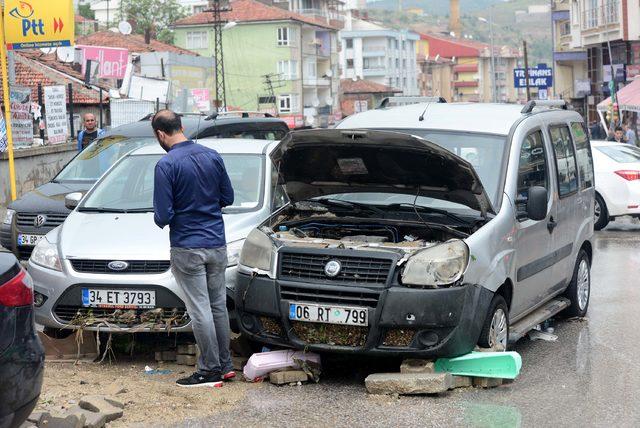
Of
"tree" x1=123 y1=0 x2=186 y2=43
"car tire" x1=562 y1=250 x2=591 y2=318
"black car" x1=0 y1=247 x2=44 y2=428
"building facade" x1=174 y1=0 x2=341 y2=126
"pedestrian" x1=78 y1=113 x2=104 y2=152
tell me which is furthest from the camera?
"tree" x1=123 y1=0 x2=186 y2=43

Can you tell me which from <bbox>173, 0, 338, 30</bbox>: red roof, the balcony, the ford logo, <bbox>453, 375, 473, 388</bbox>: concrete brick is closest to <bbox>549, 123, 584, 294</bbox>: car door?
<bbox>453, 375, 473, 388</bbox>: concrete brick

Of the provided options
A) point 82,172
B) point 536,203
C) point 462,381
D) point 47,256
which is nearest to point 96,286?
point 47,256

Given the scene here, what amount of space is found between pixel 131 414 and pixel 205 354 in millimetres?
938

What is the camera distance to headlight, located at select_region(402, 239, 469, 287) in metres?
7.26

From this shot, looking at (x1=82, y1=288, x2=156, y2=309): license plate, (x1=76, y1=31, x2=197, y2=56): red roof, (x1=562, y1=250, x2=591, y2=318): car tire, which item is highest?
(x1=76, y1=31, x2=197, y2=56): red roof

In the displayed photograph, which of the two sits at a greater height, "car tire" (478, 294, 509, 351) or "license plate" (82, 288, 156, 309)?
"license plate" (82, 288, 156, 309)

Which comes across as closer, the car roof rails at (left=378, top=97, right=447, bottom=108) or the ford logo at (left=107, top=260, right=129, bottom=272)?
the ford logo at (left=107, top=260, right=129, bottom=272)

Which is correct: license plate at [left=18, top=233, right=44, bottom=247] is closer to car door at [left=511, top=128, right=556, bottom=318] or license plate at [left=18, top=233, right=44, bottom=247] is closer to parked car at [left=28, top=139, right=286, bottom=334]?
parked car at [left=28, top=139, right=286, bottom=334]

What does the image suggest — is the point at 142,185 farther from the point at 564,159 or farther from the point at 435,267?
the point at 564,159

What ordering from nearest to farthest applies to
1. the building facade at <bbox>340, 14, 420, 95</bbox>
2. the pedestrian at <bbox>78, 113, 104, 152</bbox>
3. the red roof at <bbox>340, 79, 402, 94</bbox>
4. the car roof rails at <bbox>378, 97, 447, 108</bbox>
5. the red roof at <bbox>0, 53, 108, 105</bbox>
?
the car roof rails at <bbox>378, 97, 447, 108</bbox> < the pedestrian at <bbox>78, 113, 104, 152</bbox> < the red roof at <bbox>0, 53, 108, 105</bbox> < the red roof at <bbox>340, 79, 402, 94</bbox> < the building facade at <bbox>340, 14, 420, 95</bbox>

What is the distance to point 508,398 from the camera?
23.6 ft

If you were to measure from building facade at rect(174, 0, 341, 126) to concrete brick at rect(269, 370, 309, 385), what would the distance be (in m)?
87.2

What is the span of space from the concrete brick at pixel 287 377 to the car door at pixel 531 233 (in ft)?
5.87

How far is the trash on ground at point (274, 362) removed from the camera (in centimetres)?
764
